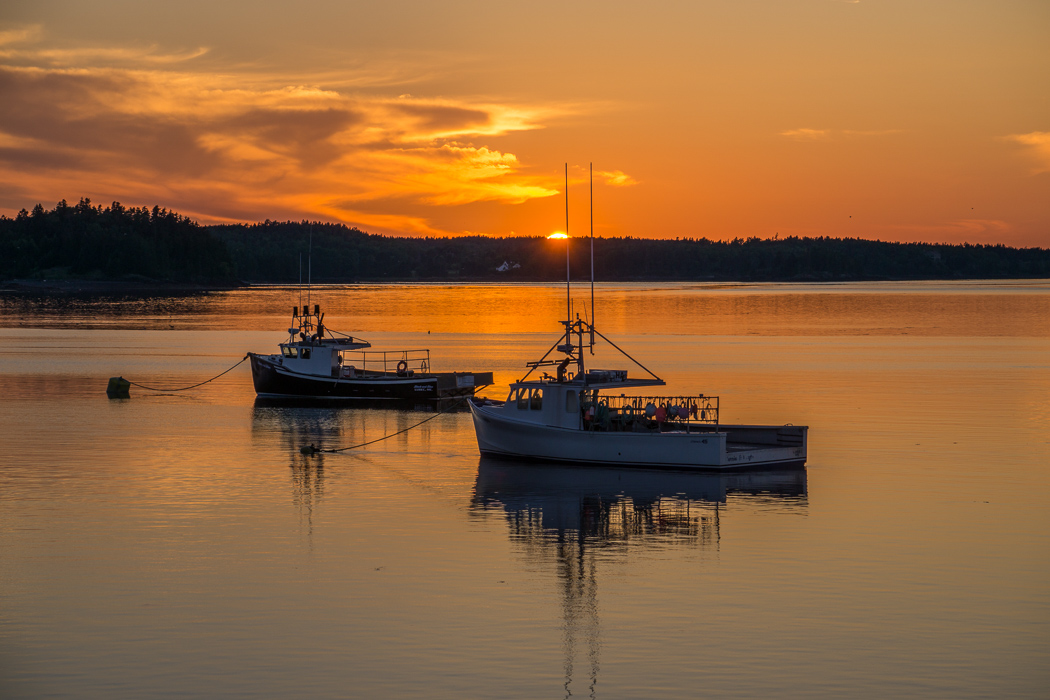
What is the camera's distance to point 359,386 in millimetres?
67500

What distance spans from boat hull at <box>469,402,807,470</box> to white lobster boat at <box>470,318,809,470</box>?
0.04 m

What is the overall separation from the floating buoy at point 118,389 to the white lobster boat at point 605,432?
114 ft

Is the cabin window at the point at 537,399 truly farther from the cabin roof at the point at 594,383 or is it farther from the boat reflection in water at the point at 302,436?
the boat reflection in water at the point at 302,436

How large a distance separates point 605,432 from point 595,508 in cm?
625

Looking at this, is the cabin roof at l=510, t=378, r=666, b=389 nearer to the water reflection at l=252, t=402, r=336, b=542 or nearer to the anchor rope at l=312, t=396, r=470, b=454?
the anchor rope at l=312, t=396, r=470, b=454

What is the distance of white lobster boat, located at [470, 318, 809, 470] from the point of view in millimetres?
40781

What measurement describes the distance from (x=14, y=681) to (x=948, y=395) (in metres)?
59.9

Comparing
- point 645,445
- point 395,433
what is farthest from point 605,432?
point 395,433

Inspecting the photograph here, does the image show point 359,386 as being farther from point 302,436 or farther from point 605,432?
point 605,432

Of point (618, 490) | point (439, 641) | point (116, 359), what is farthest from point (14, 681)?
point (116, 359)

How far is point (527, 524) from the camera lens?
108ft

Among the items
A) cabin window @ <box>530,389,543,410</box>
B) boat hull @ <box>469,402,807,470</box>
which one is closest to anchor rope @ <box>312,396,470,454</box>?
boat hull @ <box>469,402,807,470</box>

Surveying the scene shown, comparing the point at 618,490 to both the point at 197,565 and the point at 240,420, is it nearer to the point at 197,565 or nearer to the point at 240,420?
the point at 197,565

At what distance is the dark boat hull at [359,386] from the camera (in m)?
66.8
